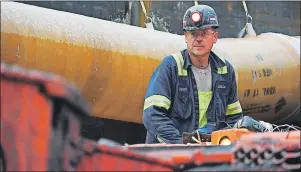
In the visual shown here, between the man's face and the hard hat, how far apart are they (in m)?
0.04

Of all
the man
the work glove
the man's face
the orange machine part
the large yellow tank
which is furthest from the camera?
the large yellow tank

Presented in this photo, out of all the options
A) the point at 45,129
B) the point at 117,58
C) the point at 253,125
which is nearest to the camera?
the point at 45,129

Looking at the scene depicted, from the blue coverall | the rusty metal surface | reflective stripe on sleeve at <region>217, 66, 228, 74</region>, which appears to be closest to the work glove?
the blue coverall

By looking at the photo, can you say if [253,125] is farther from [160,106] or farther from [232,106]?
[232,106]

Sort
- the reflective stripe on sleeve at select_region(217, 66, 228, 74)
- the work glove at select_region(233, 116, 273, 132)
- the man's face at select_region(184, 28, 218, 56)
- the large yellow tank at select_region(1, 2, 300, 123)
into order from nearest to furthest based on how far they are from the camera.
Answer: the work glove at select_region(233, 116, 273, 132), the man's face at select_region(184, 28, 218, 56), the reflective stripe on sleeve at select_region(217, 66, 228, 74), the large yellow tank at select_region(1, 2, 300, 123)

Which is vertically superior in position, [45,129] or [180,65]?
[180,65]

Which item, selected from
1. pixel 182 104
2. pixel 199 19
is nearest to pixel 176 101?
pixel 182 104

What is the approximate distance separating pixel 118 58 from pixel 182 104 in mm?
1671

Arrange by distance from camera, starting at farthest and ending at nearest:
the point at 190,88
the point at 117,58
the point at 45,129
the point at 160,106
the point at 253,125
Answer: the point at 117,58 → the point at 190,88 → the point at 160,106 → the point at 253,125 → the point at 45,129

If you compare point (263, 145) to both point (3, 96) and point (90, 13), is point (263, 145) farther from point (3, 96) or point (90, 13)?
point (90, 13)

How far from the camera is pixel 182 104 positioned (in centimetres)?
426

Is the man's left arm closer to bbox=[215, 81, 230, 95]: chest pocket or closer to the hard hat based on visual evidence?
bbox=[215, 81, 230, 95]: chest pocket

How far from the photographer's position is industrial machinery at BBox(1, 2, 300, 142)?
5.10 m

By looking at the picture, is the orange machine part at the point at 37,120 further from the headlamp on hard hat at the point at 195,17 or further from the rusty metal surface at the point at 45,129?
the headlamp on hard hat at the point at 195,17
